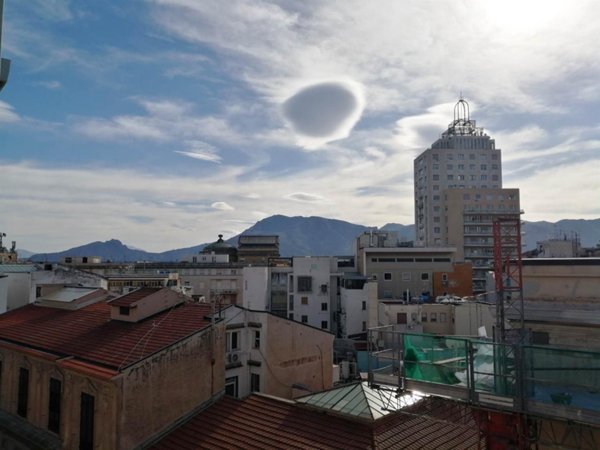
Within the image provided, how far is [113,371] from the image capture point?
1576cm

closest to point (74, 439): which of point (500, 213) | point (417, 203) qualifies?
point (500, 213)

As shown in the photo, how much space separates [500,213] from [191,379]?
85010 mm

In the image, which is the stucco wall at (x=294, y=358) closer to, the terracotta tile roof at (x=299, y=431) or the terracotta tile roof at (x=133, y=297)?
the terracotta tile roof at (x=299, y=431)

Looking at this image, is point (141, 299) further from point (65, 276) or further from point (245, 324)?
point (65, 276)

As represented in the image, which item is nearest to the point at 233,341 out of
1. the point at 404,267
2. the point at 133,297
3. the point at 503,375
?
the point at 133,297

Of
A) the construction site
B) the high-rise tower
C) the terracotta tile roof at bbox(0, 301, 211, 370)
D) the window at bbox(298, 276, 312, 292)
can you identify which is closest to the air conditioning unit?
the terracotta tile roof at bbox(0, 301, 211, 370)

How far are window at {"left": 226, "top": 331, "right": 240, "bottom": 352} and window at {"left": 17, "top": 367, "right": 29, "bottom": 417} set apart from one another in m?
9.29

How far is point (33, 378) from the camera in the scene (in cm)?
1991

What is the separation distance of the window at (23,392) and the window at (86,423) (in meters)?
5.18

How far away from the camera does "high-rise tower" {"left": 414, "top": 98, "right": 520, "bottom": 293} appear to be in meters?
89.7

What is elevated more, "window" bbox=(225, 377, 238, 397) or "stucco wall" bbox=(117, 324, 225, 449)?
"stucco wall" bbox=(117, 324, 225, 449)

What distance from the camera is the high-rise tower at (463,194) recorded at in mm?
89688

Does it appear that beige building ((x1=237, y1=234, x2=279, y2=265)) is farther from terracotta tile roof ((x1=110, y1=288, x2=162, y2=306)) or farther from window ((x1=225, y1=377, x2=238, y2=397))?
window ((x1=225, y1=377, x2=238, y2=397))

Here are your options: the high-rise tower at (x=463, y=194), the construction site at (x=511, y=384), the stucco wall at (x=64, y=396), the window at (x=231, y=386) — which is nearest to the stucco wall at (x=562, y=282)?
the construction site at (x=511, y=384)
